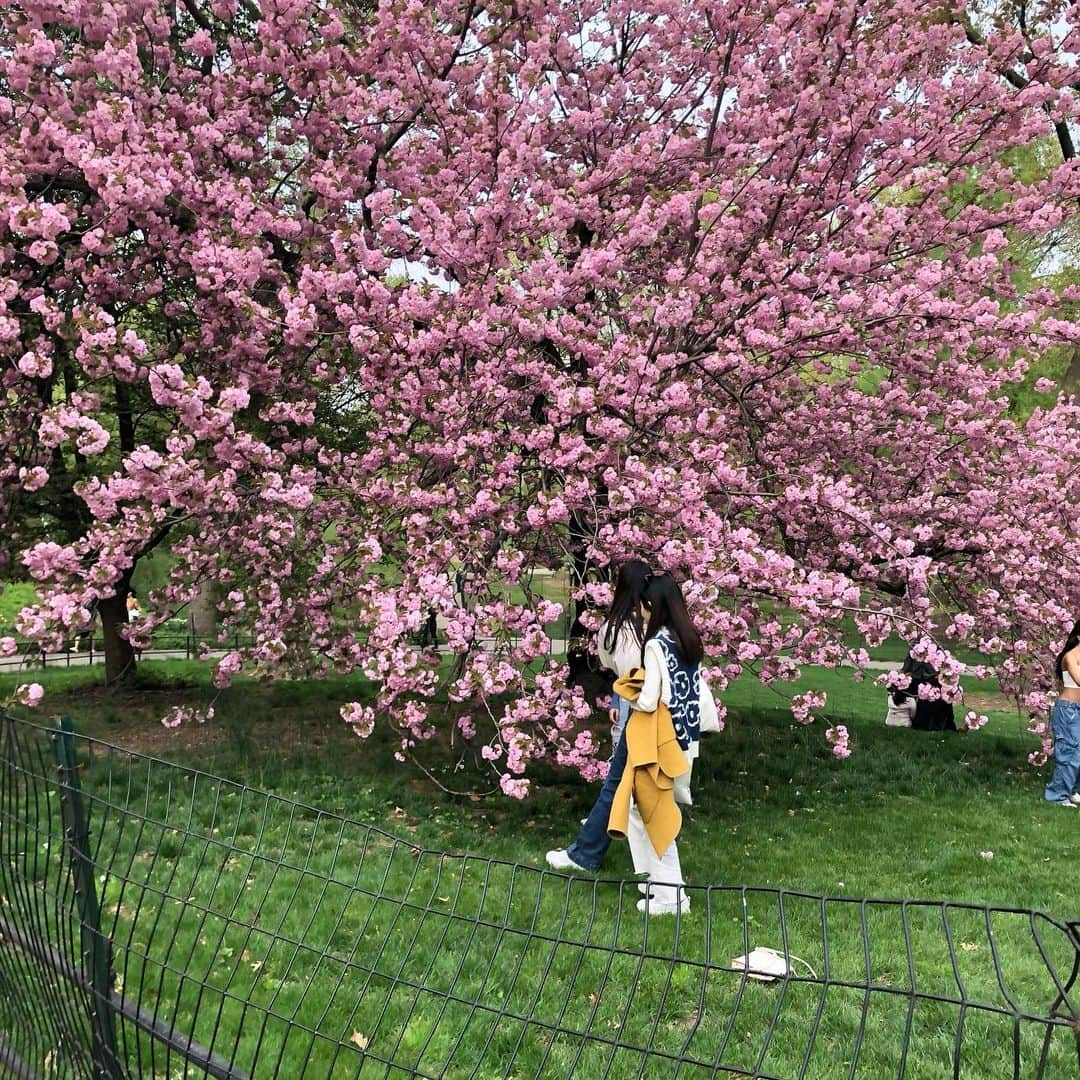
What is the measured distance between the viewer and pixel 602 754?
319 inches

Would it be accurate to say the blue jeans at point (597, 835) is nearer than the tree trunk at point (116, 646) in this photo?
Yes

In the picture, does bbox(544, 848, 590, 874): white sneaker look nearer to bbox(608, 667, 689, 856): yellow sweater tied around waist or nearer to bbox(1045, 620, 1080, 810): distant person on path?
bbox(608, 667, 689, 856): yellow sweater tied around waist

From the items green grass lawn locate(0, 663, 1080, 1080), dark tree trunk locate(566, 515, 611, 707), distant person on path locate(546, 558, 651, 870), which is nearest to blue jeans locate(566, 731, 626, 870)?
distant person on path locate(546, 558, 651, 870)

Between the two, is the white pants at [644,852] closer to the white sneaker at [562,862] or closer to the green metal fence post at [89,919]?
the white sneaker at [562,862]

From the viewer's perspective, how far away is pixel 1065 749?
6742 mm

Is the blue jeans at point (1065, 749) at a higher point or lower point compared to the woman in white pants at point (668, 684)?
lower

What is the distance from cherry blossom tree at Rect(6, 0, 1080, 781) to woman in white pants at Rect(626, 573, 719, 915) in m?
0.75

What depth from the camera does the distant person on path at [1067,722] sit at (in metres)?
6.39

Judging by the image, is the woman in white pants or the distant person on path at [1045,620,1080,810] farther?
the distant person on path at [1045,620,1080,810]

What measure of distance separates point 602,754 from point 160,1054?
5541 millimetres

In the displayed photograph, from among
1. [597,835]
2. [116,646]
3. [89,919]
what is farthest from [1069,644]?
[116,646]

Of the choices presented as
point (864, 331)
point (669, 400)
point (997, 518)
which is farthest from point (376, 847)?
point (997, 518)

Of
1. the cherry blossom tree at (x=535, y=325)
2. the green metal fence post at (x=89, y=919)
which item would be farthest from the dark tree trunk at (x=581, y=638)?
the green metal fence post at (x=89, y=919)

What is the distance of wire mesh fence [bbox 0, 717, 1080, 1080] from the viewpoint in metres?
2.42
